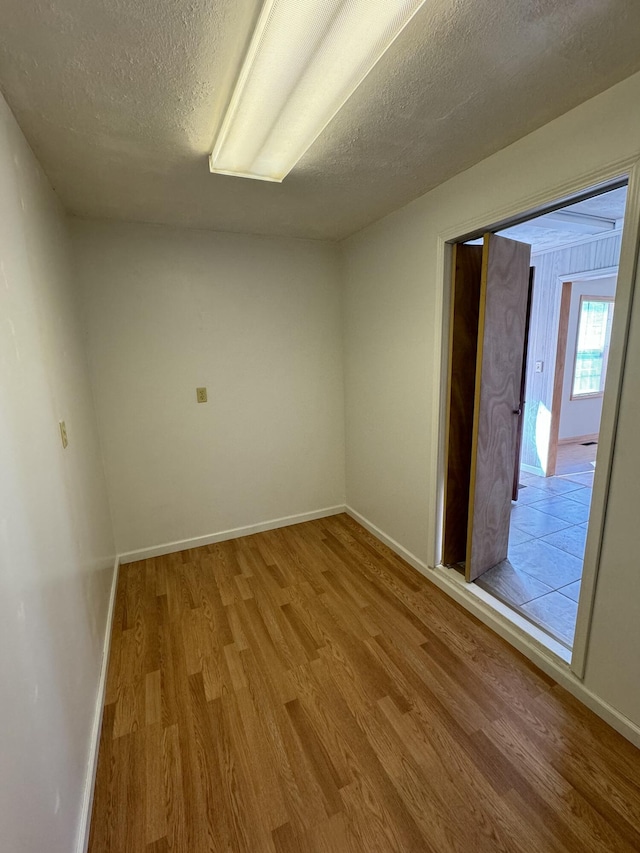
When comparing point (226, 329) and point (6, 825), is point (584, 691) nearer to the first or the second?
point (6, 825)

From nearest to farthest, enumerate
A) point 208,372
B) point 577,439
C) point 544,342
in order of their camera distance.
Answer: point 208,372, point 544,342, point 577,439

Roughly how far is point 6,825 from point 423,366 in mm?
2314

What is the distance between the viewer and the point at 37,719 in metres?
0.96

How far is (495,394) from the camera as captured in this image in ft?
7.29

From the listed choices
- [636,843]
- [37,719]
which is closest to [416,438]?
[636,843]

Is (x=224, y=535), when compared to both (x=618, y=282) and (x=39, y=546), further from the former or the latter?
(x=618, y=282)

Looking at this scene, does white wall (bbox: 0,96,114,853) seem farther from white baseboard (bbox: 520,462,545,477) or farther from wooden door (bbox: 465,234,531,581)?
white baseboard (bbox: 520,462,545,477)

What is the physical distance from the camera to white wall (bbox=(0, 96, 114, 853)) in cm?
86

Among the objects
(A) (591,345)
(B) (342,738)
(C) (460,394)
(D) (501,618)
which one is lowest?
(B) (342,738)

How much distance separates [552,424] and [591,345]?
1.78 meters

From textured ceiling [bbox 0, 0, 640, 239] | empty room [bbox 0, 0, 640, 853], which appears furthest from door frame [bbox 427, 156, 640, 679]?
textured ceiling [bbox 0, 0, 640, 239]

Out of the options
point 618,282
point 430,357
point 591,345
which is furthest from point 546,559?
point 591,345

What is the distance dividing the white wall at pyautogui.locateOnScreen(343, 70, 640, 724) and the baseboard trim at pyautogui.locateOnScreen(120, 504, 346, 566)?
33 centimetres

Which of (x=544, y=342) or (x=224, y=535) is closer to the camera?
(x=224, y=535)
